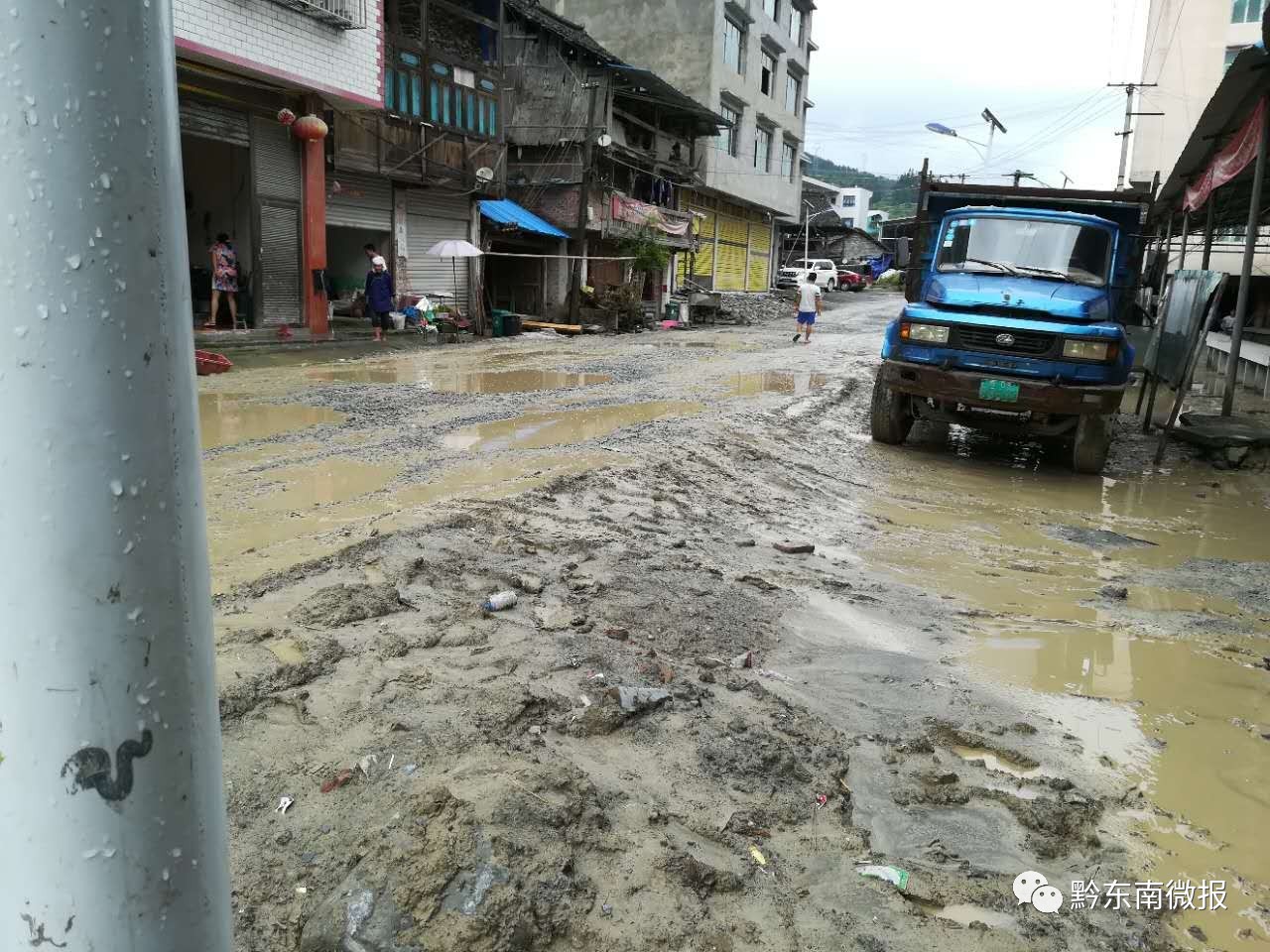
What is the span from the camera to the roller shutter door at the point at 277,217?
1664 cm

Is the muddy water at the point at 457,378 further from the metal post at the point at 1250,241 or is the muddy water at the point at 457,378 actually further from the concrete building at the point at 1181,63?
the concrete building at the point at 1181,63

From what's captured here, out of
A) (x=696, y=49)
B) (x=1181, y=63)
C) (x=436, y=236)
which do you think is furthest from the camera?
(x=1181, y=63)

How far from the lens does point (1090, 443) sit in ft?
28.1

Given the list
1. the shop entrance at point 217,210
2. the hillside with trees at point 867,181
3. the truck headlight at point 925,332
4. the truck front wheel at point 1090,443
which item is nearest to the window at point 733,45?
the shop entrance at point 217,210

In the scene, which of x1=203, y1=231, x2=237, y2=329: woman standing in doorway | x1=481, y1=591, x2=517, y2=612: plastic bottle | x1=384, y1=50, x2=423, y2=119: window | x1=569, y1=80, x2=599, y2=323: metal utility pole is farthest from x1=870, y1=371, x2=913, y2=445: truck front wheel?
x1=569, y1=80, x2=599, y2=323: metal utility pole

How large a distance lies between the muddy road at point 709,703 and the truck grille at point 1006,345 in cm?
140

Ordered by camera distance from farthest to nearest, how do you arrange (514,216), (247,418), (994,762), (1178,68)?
(1178,68)
(514,216)
(247,418)
(994,762)

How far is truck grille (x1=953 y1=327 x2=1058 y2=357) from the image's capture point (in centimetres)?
822

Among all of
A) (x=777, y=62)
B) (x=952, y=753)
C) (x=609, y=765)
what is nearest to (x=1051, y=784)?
(x=952, y=753)

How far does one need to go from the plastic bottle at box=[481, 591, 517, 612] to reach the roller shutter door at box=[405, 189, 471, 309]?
18.6 metres

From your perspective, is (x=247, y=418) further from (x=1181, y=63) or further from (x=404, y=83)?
(x=1181, y=63)

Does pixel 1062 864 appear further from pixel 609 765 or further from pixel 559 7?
pixel 559 7

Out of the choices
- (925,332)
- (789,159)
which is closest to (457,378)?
(925,332)

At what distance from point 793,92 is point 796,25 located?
3.32m
